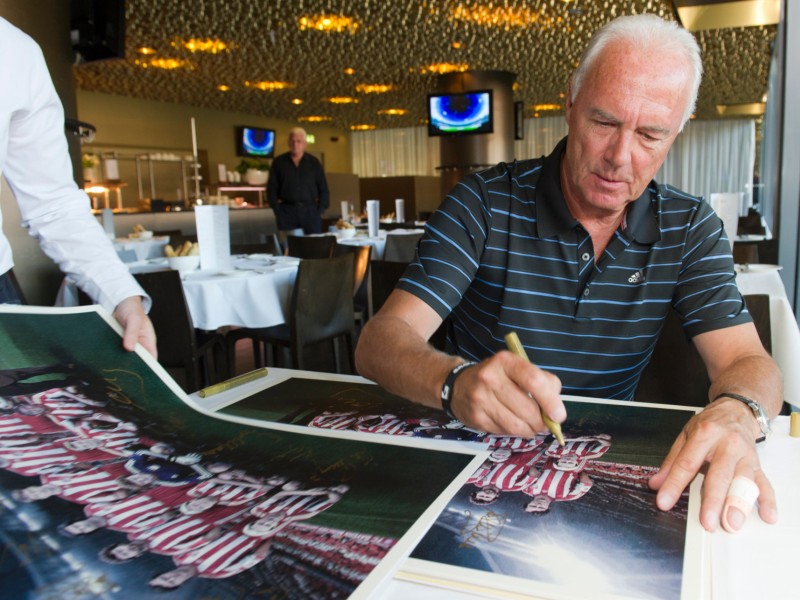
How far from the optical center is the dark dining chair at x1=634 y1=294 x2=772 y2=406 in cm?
157

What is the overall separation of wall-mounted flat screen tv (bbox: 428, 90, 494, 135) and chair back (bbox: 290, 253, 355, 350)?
7.30 metres

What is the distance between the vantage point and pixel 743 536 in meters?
0.62

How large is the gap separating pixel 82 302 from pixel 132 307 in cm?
216

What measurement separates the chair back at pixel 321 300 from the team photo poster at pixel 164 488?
2.03 meters

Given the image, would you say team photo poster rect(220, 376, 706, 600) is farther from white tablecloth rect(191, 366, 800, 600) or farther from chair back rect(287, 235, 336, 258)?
chair back rect(287, 235, 336, 258)

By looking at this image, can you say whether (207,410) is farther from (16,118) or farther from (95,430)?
(16,118)

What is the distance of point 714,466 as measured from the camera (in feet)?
2.32

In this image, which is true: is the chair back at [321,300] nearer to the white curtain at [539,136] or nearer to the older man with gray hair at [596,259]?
the older man with gray hair at [596,259]

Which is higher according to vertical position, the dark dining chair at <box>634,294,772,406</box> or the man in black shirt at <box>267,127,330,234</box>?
the man in black shirt at <box>267,127,330,234</box>

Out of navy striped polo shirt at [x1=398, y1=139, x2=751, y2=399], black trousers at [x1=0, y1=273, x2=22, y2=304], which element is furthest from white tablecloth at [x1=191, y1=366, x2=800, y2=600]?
black trousers at [x1=0, y1=273, x2=22, y2=304]

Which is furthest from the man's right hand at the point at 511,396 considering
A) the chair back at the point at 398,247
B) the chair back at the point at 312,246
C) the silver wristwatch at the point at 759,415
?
the chair back at the point at 398,247

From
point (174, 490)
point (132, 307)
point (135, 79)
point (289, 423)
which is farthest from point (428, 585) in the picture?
point (135, 79)

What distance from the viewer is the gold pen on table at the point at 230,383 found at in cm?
106

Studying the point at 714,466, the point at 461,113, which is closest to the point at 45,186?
the point at 714,466
